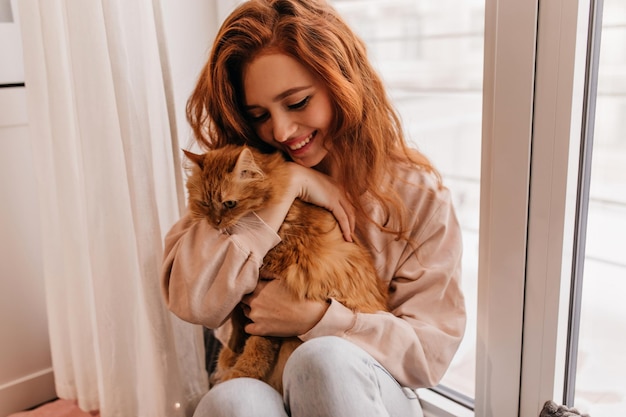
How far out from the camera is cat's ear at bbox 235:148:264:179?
3.44 feet

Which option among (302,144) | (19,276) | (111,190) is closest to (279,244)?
(302,144)

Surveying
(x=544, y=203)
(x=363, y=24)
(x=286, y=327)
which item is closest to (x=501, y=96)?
(x=544, y=203)

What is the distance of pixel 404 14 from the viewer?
53.4 inches

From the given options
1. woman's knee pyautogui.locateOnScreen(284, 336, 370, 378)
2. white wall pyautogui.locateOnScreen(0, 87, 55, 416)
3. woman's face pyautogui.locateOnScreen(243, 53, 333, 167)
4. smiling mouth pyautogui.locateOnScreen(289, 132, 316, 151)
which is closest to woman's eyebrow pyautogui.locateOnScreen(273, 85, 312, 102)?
woman's face pyautogui.locateOnScreen(243, 53, 333, 167)

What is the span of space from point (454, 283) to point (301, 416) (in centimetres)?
42

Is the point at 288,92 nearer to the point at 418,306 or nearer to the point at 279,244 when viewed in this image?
the point at 279,244

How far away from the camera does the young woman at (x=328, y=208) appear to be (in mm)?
1072

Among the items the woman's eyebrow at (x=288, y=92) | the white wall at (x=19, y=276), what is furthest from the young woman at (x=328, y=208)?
the white wall at (x=19, y=276)

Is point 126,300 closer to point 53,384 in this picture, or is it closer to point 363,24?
point 53,384

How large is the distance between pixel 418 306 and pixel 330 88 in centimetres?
48

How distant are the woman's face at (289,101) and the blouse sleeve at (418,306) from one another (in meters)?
0.24

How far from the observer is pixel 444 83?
1330 mm

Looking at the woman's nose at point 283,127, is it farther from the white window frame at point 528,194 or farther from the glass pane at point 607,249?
the glass pane at point 607,249

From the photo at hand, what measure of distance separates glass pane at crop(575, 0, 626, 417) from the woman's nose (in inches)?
23.1
